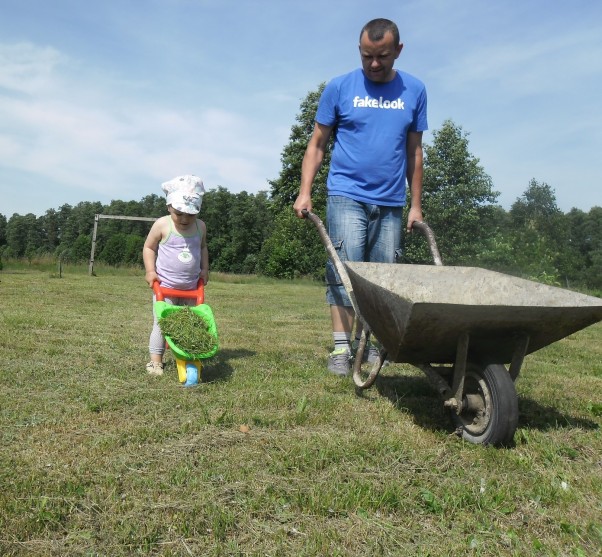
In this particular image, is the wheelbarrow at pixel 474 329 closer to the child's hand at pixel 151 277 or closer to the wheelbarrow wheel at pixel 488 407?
the wheelbarrow wheel at pixel 488 407

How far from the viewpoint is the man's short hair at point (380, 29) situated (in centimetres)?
387

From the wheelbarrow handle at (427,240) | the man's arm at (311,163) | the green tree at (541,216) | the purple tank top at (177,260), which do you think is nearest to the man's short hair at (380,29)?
the man's arm at (311,163)

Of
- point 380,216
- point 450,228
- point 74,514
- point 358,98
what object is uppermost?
point 450,228

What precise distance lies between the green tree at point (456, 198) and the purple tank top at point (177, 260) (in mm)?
30460

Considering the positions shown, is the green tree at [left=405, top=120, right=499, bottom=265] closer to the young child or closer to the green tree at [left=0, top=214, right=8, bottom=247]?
the young child

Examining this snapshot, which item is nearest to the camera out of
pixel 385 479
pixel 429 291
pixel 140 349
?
pixel 385 479

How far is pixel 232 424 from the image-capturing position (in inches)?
120

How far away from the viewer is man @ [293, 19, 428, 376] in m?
4.20

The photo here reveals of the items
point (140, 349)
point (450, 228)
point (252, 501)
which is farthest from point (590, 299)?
point (450, 228)

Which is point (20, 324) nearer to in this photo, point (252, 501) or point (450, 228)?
point (252, 501)

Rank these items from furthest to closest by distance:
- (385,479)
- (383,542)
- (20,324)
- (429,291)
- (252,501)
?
(20,324) → (429,291) → (385,479) → (252,501) → (383,542)

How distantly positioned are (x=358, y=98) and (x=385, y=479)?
2.69 m

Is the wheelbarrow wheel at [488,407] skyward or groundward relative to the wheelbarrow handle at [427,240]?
groundward

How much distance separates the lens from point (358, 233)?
424 cm
